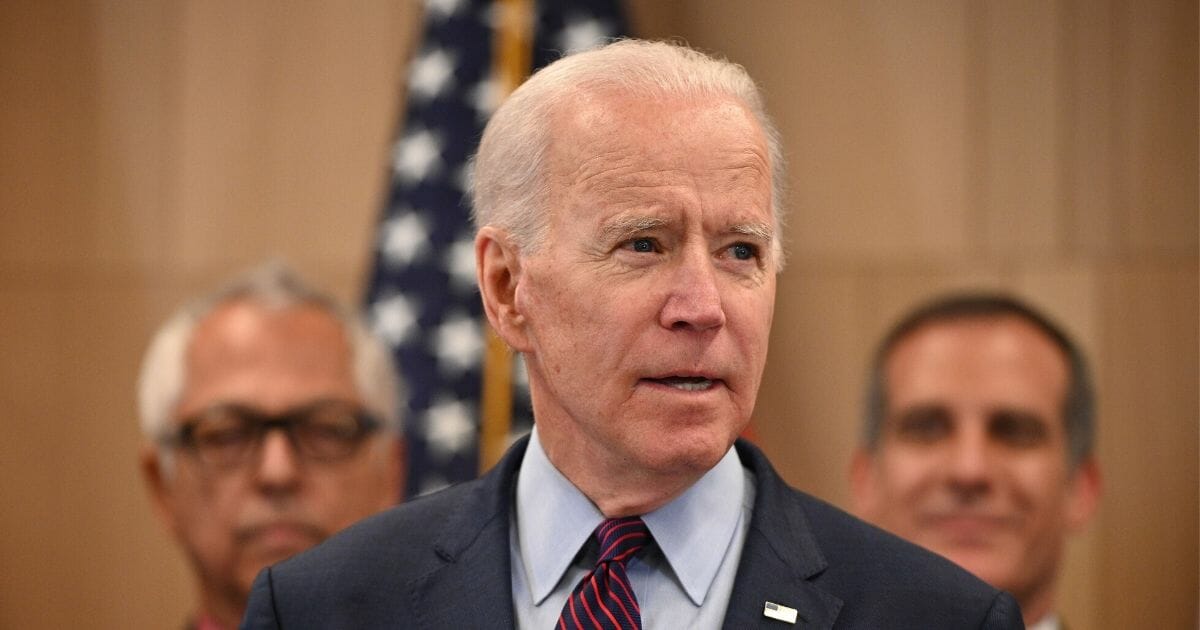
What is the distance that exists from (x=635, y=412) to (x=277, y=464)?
282cm

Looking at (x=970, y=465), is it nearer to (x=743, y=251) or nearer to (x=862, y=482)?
(x=862, y=482)

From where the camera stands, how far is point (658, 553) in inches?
83.4

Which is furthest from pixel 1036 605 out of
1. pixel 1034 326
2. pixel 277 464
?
pixel 277 464

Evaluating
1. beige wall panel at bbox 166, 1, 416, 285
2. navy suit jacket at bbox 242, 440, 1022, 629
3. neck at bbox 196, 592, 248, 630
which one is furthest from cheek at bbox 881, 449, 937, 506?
navy suit jacket at bbox 242, 440, 1022, 629

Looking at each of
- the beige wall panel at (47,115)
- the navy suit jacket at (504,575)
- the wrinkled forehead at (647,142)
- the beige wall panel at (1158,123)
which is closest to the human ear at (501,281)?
the wrinkled forehead at (647,142)

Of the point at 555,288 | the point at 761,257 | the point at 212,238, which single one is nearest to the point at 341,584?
the point at 555,288

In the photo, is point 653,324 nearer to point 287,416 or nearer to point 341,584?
point 341,584

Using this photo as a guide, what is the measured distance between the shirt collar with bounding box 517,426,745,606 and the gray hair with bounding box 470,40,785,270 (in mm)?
382

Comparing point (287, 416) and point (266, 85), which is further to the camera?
point (266, 85)

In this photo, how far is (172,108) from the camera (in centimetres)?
529

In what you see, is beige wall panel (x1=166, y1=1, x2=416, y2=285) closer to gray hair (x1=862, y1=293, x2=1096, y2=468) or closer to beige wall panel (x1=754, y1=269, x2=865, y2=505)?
beige wall panel (x1=754, y1=269, x2=865, y2=505)

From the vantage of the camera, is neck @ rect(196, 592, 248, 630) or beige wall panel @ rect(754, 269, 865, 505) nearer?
neck @ rect(196, 592, 248, 630)

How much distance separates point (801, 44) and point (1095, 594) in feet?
7.41

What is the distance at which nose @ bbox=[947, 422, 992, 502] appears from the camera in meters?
4.58
